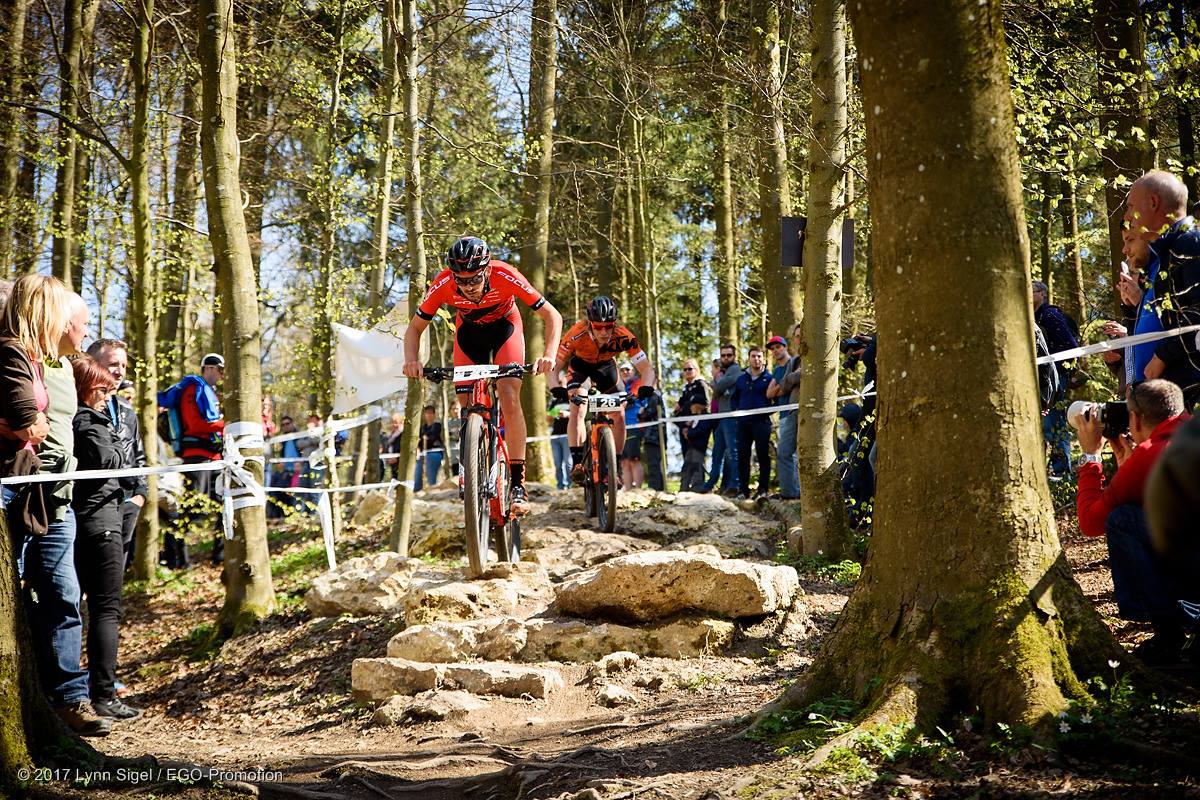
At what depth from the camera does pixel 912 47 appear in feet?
12.2

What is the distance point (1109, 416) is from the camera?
4.56m

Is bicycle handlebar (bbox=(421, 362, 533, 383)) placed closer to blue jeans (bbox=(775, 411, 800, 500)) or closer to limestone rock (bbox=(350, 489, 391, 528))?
blue jeans (bbox=(775, 411, 800, 500))

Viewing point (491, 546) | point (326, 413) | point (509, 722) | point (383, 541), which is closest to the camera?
point (509, 722)

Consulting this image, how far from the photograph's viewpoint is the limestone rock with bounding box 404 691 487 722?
573 cm

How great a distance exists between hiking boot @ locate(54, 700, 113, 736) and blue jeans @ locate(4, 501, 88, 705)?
3.3 inches

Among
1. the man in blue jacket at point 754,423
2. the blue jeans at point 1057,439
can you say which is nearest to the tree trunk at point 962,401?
the blue jeans at point 1057,439

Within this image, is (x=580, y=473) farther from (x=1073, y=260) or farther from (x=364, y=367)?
(x=1073, y=260)

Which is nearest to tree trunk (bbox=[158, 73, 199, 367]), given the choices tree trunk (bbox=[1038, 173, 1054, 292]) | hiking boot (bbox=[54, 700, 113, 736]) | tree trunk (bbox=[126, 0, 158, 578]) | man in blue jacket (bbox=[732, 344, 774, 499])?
tree trunk (bbox=[126, 0, 158, 578])

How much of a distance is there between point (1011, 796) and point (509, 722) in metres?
3.20

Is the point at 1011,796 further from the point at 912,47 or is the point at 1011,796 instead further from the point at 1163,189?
the point at 1163,189

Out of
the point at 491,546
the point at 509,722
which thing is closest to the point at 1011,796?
the point at 509,722

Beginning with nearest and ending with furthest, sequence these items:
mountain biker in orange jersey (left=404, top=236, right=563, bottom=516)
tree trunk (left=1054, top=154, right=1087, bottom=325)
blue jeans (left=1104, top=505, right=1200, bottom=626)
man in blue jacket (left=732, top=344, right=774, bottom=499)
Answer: blue jeans (left=1104, top=505, right=1200, bottom=626) < mountain biker in orange jersey (left=404, top=236, right=563, bottom=516) < man in blue jacket (left=732, top=344, right=774, bottom=499) < tree trunk (left=1054, top=154, right=1087, bottom=325)

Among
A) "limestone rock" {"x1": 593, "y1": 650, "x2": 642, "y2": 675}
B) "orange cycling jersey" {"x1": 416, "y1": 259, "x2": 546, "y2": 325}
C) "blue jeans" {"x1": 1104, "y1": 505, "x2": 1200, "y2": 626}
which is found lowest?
"limestone rock" {"x1": 593, "y1": 650, "x2": 642, "y2": 675}

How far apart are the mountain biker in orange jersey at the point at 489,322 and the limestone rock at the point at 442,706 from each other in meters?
2.06
